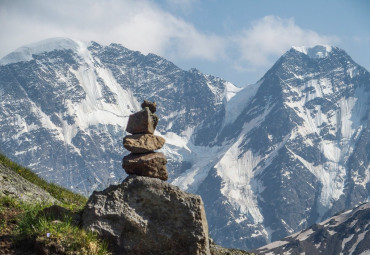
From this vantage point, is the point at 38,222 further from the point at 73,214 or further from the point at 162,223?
the point at 162,223

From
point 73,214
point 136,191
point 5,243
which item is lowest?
point 5,243

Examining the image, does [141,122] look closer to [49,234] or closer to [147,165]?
[147,165]

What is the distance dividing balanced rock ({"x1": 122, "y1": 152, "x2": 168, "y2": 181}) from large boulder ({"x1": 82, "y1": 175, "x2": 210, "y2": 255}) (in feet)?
7.40

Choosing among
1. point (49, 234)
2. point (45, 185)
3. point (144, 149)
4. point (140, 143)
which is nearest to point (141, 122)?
point (140, 143)

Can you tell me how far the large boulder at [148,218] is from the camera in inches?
522

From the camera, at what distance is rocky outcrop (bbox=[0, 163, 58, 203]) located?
18109 millimetres

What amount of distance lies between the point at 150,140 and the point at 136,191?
3.73 m

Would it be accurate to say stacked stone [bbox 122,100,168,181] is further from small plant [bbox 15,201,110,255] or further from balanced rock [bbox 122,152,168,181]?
small plant [bbox 15,201,110,255]

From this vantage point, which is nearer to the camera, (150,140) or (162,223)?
(162,223)

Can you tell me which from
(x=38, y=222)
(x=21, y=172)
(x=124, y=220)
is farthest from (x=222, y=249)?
(x=21, y=172)

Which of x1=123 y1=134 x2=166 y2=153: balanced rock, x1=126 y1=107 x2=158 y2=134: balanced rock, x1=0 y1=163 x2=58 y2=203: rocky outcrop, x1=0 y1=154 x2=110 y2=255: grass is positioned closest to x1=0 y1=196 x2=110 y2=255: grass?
x1=0 y1=154 x2=110 y2=255: grass

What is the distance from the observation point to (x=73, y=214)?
1368 cm

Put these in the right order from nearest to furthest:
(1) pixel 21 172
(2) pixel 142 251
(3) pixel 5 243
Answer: (3) pixel 5 243
(2) pixel 142 251
(1) pixel 21 172

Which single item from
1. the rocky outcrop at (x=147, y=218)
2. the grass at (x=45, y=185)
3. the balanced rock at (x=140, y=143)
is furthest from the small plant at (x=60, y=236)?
the grass at (x=45, y=185)
